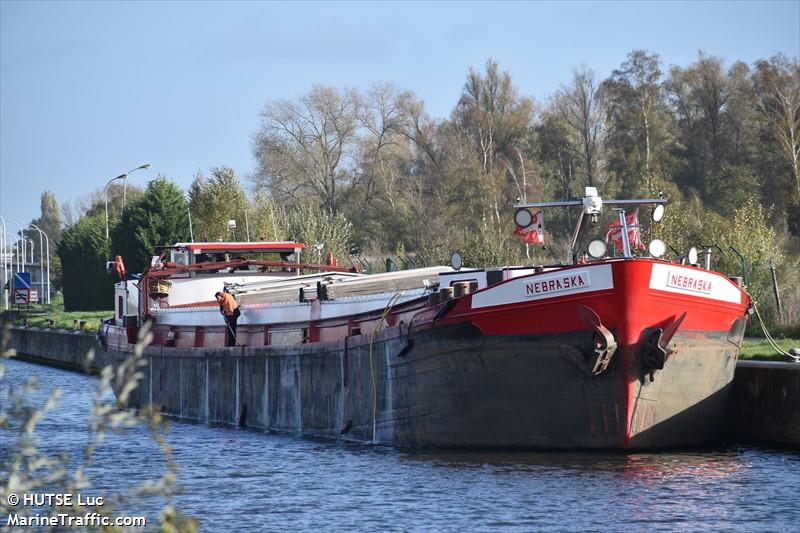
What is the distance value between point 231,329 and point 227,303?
105 centimetres

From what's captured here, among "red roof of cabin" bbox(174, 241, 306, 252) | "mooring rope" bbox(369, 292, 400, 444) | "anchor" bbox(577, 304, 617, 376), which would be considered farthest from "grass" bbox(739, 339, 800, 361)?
"red roof of cabin" bbox(174, 241, 306, 252)

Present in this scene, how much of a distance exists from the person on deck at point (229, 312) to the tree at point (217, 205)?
28.4m

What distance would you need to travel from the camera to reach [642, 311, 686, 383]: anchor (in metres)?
15.9

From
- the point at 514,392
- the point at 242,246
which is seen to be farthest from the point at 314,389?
the point at 242,246

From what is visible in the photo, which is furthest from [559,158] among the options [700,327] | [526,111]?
[700,327]

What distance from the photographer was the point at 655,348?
52.2ft

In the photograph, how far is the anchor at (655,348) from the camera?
1590 centimetres

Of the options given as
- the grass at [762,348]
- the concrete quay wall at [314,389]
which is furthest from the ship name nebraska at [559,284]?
the grass at [762,348]

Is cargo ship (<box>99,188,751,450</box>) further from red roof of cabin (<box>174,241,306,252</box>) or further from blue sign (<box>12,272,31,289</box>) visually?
blue sign (<box>12,272,31,289</box>)

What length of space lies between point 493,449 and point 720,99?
49.9 metres

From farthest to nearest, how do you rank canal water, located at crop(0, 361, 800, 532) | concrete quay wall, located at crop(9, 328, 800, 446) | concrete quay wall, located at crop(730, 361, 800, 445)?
concrete quay wall, located at crop(9, 328, 800, 446) < concrete quay wall, located at crop(730, 361, 800, 445) < canal water, located at crop(0, 361, 800, 532)

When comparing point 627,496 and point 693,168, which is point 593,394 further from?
point 693,168

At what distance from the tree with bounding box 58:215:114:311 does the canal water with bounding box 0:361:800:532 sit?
171 feet

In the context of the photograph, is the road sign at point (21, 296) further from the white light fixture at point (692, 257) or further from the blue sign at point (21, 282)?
the white light fixture at point (692, 257)
